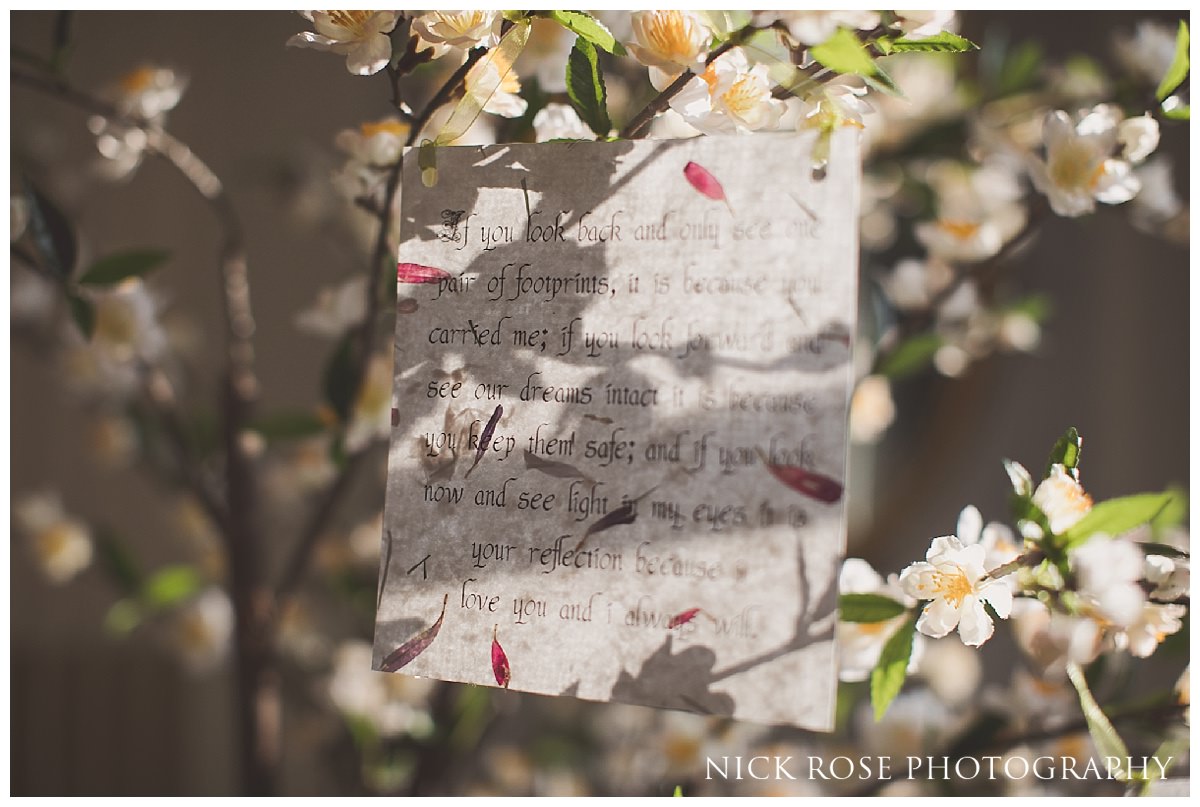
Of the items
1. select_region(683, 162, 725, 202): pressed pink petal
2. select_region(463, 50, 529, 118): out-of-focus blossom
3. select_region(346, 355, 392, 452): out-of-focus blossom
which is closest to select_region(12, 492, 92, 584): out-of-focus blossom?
select_region(346, 355, 392, 452): out-of-focus blossom

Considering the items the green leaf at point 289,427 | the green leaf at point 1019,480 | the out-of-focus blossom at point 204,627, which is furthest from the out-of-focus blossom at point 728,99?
the out-of-focus blossom at point 204,627

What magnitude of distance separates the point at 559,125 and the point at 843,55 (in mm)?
173

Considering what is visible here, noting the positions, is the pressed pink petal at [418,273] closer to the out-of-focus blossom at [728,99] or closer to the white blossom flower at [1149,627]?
the out-of-focus blossom at [728,99]

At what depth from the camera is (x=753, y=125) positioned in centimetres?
44

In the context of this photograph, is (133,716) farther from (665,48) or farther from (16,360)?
(665,48)

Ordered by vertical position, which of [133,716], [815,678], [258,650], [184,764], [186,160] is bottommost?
[184,764]

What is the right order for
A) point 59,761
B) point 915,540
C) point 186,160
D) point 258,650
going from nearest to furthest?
point 186,160, point 258,650, point 915,540, point 59,761

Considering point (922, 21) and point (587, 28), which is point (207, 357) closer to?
point (587, 28)

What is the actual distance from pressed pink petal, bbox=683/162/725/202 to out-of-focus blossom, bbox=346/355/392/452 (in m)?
0.35

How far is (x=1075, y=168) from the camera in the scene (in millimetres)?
520

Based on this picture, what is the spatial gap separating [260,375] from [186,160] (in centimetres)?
125

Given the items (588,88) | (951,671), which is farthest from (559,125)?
(951,671)

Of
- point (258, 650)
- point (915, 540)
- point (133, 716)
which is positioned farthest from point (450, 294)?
point (133, 716)

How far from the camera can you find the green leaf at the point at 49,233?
1.84ft
